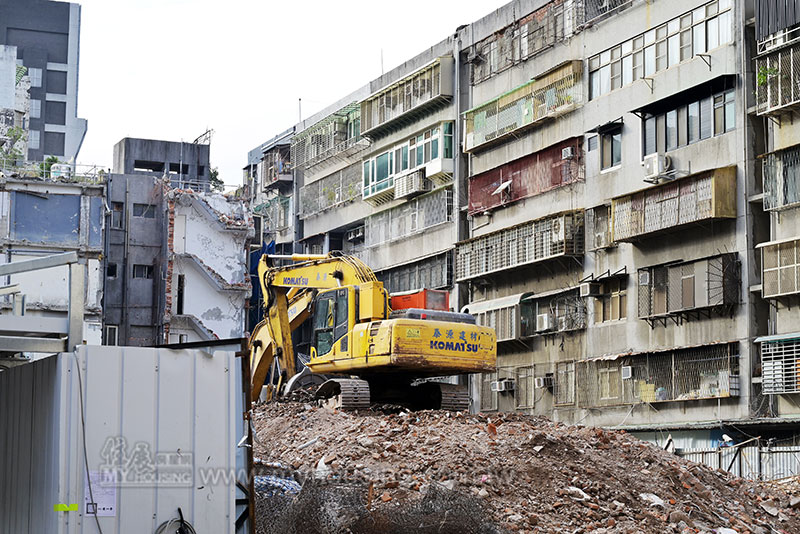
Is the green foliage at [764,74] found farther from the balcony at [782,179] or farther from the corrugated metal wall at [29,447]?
the corrugated metal wall at [29,447]

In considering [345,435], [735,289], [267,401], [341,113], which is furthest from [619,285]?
[341,113]

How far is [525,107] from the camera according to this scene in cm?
4159

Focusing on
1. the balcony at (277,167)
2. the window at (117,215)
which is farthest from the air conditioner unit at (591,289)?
the balcony at (277,167)

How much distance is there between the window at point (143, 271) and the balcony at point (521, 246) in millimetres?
17002

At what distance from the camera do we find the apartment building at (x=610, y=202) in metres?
31.5

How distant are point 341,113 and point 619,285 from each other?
70.7ft

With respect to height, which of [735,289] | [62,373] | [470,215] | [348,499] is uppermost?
[470,215]

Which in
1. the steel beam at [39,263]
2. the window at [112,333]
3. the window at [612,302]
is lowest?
the steel beam at [39,263]

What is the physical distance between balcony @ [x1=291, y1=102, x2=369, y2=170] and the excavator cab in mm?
26379

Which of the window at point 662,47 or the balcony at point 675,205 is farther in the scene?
the window at point 662,47

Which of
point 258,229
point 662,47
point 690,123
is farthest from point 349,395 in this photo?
point 258,229

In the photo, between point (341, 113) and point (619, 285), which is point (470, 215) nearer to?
point (619, 285)

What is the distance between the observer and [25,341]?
35.3 feet

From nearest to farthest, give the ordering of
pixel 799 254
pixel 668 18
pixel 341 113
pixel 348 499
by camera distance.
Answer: pixel 348 499 → pixel 799 254 → pixel 668 18 → pixel 341 113
